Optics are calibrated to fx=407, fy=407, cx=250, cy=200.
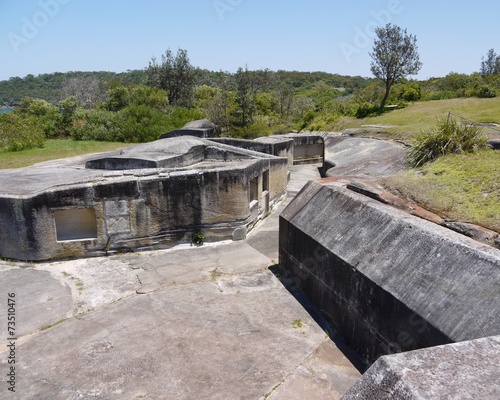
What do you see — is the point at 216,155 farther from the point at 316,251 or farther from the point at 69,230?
the point at 316,251

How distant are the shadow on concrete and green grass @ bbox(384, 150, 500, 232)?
1911mm

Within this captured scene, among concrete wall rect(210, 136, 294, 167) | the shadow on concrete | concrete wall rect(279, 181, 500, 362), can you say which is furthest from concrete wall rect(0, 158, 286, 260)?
concrete wall rect(210, 136, 294, 167)

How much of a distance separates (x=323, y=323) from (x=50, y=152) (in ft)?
55.7

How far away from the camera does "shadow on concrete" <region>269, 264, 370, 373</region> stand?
454cm

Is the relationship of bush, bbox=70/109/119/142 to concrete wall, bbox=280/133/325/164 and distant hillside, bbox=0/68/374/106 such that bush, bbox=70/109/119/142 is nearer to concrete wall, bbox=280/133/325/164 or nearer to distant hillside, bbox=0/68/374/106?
concrete wall, bbox=280/133/325/164

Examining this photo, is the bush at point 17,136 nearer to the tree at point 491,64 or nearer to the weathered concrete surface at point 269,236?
the weathered concrete surface at point 269,236

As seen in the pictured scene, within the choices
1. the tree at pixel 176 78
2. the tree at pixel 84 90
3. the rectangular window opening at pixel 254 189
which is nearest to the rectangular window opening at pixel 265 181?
the rectangular window opening at pixel 254 189

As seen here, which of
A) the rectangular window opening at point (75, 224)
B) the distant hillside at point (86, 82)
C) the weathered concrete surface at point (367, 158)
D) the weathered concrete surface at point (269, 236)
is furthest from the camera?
the distant hillside at point (86, 82)

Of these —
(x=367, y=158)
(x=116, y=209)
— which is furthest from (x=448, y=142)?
(x=116, y=209)

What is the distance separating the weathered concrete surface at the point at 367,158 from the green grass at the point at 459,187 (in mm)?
1101

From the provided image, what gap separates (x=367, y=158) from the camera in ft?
31.2

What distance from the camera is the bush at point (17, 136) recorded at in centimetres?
1882

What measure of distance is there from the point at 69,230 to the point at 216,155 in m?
5.31

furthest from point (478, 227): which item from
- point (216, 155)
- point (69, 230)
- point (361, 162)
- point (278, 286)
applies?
point (216, 155)
